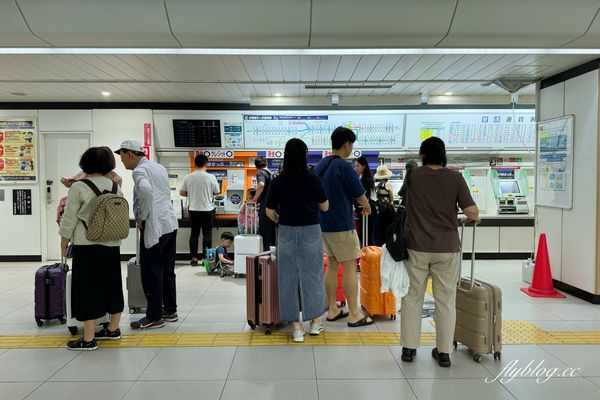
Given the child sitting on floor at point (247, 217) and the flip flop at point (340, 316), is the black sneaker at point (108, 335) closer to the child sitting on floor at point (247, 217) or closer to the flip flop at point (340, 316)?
the flip flop at point (340, 316)

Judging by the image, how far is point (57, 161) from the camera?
24.2ft

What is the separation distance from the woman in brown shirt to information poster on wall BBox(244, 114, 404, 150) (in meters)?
4.38

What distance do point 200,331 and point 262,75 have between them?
3309 millimetres

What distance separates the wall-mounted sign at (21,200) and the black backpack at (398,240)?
6.62 meters

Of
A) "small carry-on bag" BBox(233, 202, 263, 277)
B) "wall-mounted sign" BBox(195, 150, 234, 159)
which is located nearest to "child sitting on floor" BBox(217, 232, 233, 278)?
"small carry-on bag" BBox(233, 202, 263, 277)

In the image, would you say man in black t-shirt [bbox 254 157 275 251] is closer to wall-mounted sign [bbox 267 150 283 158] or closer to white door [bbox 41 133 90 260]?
wall-mounted sign [bbox 267 150 283 158]

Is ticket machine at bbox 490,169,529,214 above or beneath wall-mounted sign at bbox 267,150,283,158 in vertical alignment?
beneath

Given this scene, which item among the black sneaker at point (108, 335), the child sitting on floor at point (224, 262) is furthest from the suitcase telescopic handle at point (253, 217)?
the black sneaker at point (108, 335)

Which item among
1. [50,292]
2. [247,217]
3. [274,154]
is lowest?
[50,292]

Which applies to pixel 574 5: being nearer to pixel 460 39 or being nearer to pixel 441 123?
pixel 460 39

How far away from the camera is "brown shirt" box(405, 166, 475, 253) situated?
2936 millimetres

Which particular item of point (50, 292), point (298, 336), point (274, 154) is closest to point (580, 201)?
point (298, 336)

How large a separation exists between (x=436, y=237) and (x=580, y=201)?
9.49 ft

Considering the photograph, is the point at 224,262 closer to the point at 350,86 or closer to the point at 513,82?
the point at 350,86
